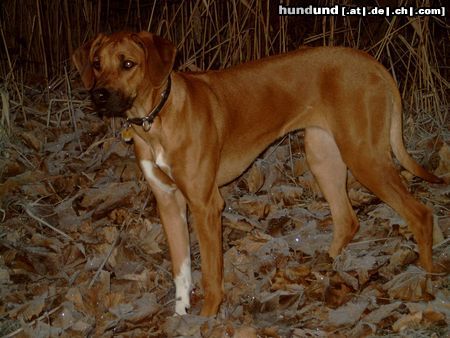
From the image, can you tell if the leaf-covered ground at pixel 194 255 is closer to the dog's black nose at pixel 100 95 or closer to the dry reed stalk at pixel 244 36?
the dry reed stalk at pixel 244 36

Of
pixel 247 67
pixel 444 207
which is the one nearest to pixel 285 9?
pixel 247 67

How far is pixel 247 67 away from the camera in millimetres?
3668

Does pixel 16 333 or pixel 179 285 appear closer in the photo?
pixel 16 333

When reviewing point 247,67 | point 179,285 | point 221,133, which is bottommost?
point 179,285

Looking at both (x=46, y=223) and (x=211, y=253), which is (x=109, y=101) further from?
(x=46, y=223)

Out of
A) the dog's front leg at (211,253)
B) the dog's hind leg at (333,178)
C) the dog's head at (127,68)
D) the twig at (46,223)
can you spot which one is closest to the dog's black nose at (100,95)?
the dog's head at (127,68)

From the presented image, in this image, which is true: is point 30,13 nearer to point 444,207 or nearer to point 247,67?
point 247,67

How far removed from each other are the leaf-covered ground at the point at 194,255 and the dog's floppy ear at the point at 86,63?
44.3 inches

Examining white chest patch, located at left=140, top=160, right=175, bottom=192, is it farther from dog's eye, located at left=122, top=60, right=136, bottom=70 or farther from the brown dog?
dog's eye, located at left=122, top=60, right=136, bottom=70

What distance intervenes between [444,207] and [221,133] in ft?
5.76

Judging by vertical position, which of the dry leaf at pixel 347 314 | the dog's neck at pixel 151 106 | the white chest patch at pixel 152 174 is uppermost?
the dog's neck at pixel 151 106

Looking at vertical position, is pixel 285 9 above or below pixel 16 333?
above

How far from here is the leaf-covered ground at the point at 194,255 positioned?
3.09m

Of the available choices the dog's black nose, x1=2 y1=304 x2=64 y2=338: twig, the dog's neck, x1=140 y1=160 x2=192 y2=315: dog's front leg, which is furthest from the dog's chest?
x1=2 y1=304 x2=64 y2=338: twig
